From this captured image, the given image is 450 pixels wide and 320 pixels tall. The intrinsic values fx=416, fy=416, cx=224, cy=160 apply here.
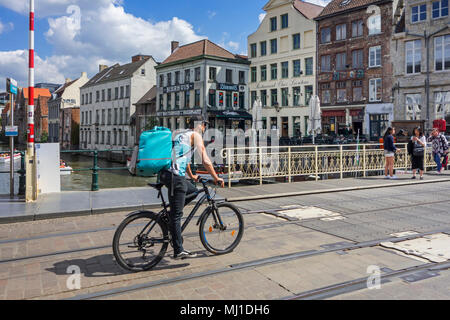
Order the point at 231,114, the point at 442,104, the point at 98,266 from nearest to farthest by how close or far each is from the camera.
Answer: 1. the point at 98,266
2. the point at 442,104
3. the point at 231,114

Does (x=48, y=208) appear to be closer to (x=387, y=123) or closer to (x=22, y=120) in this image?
(x=387, y=123)

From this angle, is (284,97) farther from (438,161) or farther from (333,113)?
(438,161)

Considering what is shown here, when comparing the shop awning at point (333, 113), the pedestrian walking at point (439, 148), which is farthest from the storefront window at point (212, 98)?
the pedestrian walking at point (439, 148)

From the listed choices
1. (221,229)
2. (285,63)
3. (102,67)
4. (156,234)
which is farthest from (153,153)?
(102,67)

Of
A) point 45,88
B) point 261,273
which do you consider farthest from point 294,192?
point 45,88

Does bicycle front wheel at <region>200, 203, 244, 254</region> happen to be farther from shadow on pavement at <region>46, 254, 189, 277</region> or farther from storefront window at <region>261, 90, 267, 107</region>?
storefront window at <region>261, 90, 267, 107</region>

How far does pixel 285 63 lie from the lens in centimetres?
4516

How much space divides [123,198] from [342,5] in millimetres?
37000

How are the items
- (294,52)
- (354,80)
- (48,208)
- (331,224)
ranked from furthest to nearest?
1. (294,52)
2. (354,80)
3. (48,208)
4. (331,224)

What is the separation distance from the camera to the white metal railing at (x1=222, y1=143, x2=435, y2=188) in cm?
1293

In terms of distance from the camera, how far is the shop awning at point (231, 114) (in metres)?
48.2

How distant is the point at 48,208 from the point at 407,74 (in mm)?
33376

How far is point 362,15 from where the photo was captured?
1497 inches

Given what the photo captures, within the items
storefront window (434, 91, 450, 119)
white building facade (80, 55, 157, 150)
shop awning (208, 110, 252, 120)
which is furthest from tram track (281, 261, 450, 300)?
white building facade (80, 55, 157, 150)
